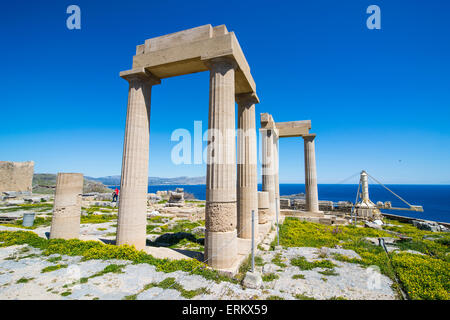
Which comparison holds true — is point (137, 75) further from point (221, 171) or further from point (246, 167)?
point (246, 167)

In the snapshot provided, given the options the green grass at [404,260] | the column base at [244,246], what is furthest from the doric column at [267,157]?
the column base at [244,246]

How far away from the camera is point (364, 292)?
18.2ft

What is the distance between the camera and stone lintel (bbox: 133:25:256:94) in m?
7.69

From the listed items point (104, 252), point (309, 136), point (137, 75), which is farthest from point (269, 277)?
point (309, 136)

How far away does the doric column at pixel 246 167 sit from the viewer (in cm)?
1020

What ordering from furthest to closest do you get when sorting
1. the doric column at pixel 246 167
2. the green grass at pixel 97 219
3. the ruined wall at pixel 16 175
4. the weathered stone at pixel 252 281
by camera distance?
the ruined wall at pixel 16 175 < the green grass at pixel 97 219 < the doric column at pixel 246 167 < the weathered stone at pixel 252 281

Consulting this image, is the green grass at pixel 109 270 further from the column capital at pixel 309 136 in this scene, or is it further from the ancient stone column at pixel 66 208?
the column capital at pixel 309 136

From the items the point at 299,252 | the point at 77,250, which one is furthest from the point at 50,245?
the point at 299,252

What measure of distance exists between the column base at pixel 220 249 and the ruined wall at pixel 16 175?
4106 centimetres

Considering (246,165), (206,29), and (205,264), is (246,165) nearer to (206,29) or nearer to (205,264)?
(205,264)

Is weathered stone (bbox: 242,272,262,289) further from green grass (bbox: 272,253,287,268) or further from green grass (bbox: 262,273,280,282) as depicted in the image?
green grass (bbox: 272,253,287,268)

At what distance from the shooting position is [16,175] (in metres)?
32.9

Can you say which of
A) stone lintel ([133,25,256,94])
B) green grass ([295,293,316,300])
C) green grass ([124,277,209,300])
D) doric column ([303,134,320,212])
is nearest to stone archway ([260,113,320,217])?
doric column ([303,134,320,212])

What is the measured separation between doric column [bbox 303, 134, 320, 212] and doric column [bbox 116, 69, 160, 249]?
1571 cm
